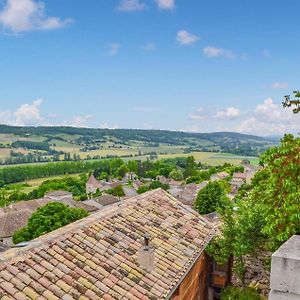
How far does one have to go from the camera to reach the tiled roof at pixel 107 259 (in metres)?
8.03

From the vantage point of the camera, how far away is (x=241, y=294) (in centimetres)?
1223

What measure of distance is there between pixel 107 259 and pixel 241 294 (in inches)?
189

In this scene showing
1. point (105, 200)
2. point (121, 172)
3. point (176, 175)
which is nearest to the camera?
point (105, 200)

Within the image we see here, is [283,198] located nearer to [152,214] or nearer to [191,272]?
[191,272]

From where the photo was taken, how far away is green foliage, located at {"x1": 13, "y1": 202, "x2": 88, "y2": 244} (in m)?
37.8

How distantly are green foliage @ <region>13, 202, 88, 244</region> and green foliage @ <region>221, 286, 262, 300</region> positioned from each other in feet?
89.3

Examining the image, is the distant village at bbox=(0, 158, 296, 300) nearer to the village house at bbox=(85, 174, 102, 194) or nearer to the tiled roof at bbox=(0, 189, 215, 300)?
the tiled roof at bbox=(0, 189, 215, 300)

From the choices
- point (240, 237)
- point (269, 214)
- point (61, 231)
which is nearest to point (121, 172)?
point (240, 237)

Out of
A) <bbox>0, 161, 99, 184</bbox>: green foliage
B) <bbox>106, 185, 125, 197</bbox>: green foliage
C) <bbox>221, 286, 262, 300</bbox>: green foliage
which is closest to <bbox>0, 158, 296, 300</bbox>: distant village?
<bbox>221, 286, 262, 300</bbox>: green foliage

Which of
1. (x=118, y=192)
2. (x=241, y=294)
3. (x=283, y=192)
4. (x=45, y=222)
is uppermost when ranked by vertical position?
(x=283, y=192)

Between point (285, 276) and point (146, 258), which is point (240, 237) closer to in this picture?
point (146, 258)

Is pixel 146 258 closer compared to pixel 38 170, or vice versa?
pixel 146 258

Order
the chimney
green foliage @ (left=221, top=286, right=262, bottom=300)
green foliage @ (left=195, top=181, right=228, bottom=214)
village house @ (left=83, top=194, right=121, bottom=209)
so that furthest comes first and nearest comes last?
village house @ (left=83, top=194, right=121, bottom=209) < green foliage @ (left=195, top=181, right=228, bottom=214) < green foliage @ (left=221, top=286, right=262, bottom=300) < the chimney

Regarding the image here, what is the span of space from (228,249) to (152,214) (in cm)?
270
